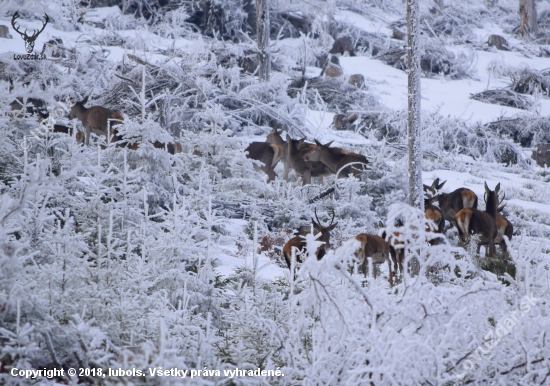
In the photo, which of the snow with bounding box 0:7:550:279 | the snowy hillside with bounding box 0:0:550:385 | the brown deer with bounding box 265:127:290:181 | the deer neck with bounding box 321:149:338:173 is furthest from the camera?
the snow with bounding box 0:7:550:279

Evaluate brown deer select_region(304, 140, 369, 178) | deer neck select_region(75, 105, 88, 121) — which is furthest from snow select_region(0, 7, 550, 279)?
deer neck select_region(75, 105, 88, 121)

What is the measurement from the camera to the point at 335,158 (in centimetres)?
1118

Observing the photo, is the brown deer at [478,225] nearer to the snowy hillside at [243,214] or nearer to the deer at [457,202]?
the snowy hillside at [243,214]

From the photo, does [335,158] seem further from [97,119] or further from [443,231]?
[97,119]

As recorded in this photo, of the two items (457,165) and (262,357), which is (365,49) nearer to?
(457,165)

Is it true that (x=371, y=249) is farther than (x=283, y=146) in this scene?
No

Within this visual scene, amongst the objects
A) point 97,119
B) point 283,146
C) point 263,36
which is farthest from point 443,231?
point 263,36

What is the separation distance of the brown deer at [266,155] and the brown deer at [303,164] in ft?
0.94

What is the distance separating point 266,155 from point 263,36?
6.88 m

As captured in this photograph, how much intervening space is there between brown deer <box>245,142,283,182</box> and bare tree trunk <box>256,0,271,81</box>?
669 centimetres

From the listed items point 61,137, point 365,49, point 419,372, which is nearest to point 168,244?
point 419,372

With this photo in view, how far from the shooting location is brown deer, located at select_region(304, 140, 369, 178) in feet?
36.2

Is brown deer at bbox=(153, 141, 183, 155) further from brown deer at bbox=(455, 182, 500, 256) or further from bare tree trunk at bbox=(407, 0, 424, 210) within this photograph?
brown deer at bbox=(455, 182, 500, 256)

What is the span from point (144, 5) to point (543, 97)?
17.6m
